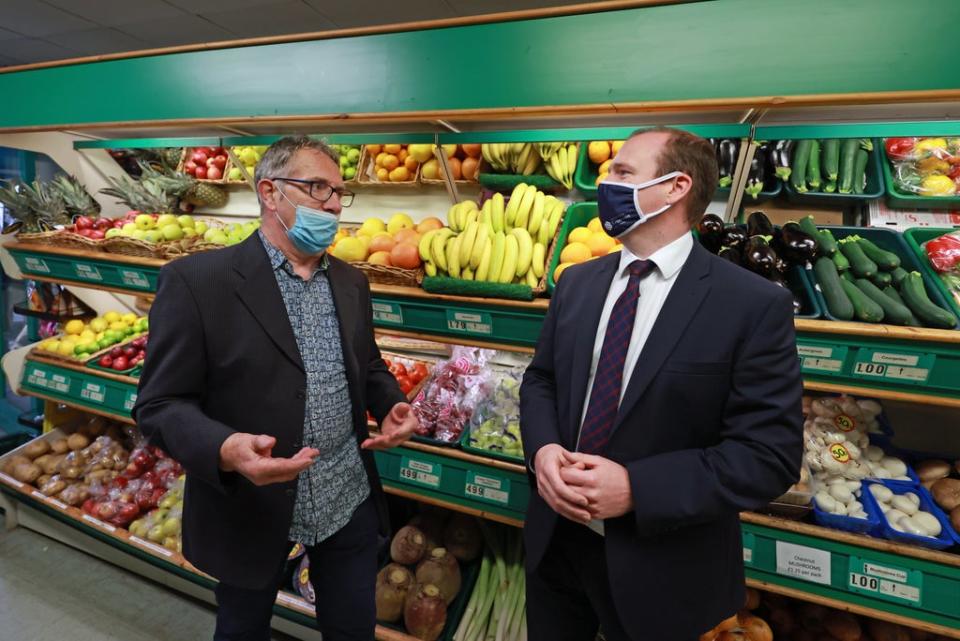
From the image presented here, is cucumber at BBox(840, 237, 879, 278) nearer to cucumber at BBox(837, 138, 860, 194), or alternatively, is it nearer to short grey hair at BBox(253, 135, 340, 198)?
cucumber at BBox(837, 138, 860, 194)

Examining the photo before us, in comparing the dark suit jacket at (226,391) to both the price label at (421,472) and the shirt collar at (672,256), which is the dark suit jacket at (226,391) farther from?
the shirt collar at (672,256)

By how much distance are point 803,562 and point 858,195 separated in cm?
164

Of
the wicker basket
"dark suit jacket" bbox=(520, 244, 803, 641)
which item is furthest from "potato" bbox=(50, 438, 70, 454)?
"dark suit jacket" bbox=(520, 244, 803, 641)

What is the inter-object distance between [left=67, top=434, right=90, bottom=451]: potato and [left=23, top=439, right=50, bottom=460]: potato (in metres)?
0.18

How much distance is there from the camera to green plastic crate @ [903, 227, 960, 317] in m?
1.58

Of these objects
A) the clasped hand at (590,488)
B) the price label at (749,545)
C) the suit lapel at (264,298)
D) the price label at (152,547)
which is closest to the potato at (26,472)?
the price label at (152,547)

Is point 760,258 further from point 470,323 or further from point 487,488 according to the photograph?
point 487,488

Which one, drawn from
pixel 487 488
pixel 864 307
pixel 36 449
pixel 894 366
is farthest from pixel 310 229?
pixel 36 449

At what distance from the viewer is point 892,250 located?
1.95 metres

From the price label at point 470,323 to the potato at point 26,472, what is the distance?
11.7 feet

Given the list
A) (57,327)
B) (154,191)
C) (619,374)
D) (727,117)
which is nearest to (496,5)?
(154,191)

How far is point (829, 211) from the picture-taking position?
237 centimetres

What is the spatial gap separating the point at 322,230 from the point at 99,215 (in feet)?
10.3

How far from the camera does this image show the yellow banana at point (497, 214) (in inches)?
84.4
